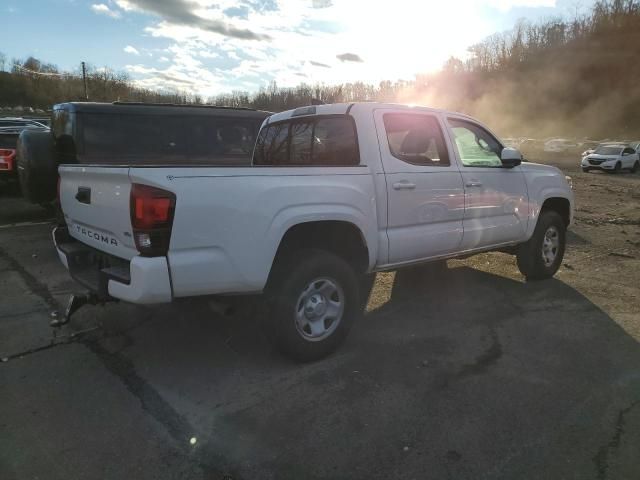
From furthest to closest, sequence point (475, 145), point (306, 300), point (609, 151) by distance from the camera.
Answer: point (609, 151) → point (475, 145) → point (306, 300)

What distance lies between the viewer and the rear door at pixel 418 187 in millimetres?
4098

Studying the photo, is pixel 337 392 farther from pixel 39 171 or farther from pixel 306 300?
pixel 39 171

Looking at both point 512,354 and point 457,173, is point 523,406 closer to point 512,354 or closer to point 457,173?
point 512,354

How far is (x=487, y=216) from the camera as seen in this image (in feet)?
16.4

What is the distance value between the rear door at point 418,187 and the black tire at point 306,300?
0.61m

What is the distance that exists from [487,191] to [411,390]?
2.46 m

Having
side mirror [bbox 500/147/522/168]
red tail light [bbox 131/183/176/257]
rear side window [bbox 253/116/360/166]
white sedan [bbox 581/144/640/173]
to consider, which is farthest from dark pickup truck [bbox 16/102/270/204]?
white sedan [bbox 581/144/640/173]

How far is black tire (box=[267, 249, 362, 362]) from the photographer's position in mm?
3426

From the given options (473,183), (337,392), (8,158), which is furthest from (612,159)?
(337,392)

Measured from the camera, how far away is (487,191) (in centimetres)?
496

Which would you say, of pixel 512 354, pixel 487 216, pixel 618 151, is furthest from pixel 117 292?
pixel 618 151

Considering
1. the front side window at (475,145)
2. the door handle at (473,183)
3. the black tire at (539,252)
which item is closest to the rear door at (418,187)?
the door handle at (473,183)

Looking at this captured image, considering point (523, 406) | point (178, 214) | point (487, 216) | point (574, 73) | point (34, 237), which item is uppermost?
point (574, 73)

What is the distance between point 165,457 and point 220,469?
0.32 meters
